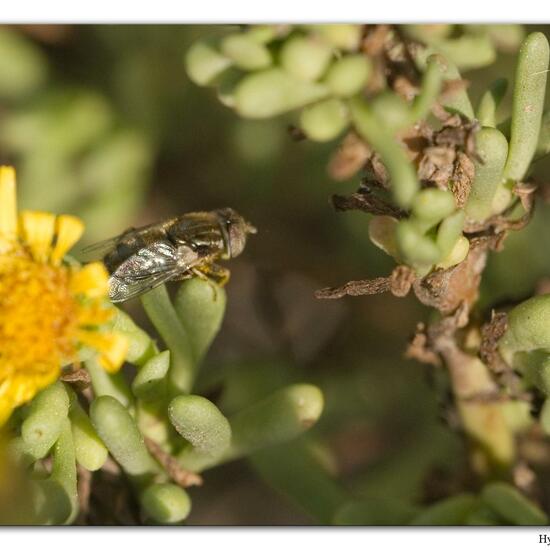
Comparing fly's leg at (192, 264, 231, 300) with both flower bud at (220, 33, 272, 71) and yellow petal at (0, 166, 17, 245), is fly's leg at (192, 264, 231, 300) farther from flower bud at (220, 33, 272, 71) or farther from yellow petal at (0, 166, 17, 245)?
flower bud at (220, 33, 272, 71)

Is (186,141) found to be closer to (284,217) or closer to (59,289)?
(284,217)

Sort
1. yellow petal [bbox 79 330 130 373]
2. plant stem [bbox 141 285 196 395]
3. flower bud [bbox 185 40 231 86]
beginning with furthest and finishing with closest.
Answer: plant stem [bbox 141 285 196 395] < yellow petal [bbox 79 330 130 373] < flower bud [bbox 185 40 231 86]

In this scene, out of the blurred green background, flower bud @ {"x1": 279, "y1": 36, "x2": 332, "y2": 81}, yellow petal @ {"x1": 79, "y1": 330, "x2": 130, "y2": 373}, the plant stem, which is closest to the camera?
flower bud @ {"x1": 279, "y1": 36, "x2": 332, "y2": 81}

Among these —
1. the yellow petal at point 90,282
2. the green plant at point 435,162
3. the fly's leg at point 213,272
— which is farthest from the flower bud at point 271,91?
the fly's leg at point 213,272

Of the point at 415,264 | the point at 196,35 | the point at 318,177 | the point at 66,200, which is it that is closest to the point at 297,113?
the point at 318,177

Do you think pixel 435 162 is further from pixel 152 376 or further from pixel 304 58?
pixel 152 376

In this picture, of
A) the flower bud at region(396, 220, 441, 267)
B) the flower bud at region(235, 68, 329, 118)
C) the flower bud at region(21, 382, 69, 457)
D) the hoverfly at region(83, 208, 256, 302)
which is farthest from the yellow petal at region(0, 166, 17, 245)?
the flower bud at region(396, 220, 441, 267)
